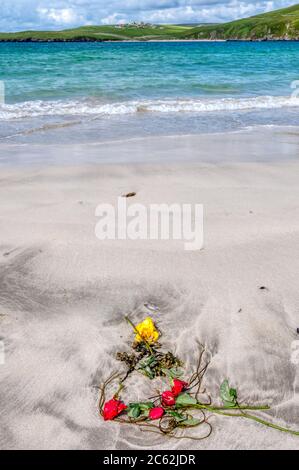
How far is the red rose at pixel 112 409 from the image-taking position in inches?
85.7

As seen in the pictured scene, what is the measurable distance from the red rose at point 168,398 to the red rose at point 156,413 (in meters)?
0.07

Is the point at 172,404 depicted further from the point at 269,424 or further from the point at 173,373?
the point at 269,424

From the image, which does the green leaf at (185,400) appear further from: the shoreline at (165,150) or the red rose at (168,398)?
the shoreline at (165,150)

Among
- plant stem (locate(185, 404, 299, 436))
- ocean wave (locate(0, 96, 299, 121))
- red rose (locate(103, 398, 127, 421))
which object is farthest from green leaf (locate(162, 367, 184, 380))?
ocean wave (locate(0, 96, 299, 121))

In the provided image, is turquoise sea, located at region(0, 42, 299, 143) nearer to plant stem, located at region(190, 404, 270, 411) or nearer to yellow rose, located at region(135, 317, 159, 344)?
yellow rose, located at region(135, 317, 159, 344)

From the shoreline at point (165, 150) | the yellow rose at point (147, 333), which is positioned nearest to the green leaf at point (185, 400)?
the yellow rose at point (147, 333)

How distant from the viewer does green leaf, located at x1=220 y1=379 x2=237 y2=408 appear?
90.5 inches

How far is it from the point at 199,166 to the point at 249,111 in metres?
7.27

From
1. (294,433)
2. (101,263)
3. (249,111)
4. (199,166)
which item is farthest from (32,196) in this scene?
(249,111)

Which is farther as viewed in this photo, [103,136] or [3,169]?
[103,136]

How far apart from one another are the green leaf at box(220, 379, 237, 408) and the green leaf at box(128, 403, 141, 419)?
0.47 m

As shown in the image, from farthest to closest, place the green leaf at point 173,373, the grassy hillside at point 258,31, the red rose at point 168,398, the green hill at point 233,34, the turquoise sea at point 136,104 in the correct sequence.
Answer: the green hill at point 233,34, the grassy hillside at point 258,31, the turquoise sea at point 136,104, the green leaf at point 173,373, the red rose at point 168,398

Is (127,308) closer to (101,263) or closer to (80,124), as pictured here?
(101,263)

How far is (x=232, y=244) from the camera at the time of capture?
390cm
